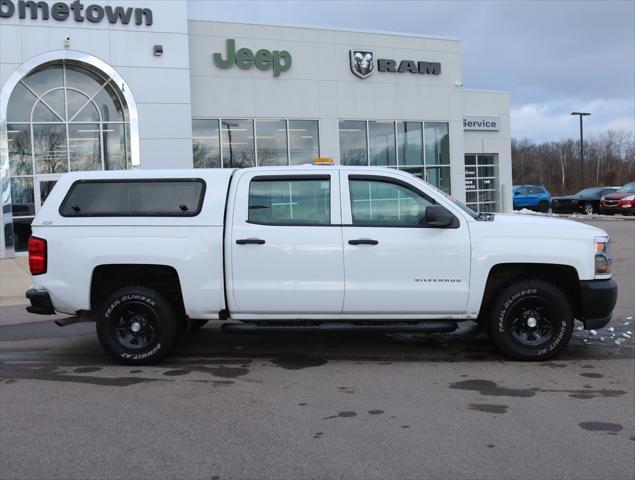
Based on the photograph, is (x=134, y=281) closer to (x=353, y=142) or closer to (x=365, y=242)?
(x=365, y=242)

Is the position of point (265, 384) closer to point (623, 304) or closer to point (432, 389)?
point (432, 389)

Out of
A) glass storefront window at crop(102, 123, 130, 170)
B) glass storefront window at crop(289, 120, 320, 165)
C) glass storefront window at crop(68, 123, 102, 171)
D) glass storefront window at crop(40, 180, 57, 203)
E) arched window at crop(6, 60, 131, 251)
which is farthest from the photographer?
glass storefront window at crop(289, 120, 320, 165)

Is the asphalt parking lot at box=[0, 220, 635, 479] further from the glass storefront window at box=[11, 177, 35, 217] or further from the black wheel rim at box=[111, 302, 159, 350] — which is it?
the glass storefront window at box=[11, 177, 35, 217]

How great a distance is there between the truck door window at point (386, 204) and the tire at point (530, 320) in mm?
1175

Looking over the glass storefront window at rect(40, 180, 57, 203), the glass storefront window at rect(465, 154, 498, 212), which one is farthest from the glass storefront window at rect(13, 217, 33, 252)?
the glass storefront window at rect(465, 154, 498, 212)

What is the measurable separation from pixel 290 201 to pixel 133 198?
1.58 meters

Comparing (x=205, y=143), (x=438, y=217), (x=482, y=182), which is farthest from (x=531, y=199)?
(x=438, y=217)

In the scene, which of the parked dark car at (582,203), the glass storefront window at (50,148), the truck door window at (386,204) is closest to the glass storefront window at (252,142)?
the glass storefront window at (50,148)

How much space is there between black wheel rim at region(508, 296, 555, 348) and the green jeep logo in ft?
55.2

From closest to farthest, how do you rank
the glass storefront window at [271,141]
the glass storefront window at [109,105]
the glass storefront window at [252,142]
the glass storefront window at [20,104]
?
the glass storefront window at [20,104], the glass storefront window at [109,105], the glass storefront window at [252,142], the glass storefront window at [271,141]

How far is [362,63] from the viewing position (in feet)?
75.3

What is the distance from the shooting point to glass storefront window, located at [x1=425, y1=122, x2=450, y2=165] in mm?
24719

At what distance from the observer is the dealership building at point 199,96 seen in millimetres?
18797

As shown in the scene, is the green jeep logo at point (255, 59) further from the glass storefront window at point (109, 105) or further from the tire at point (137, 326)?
the tire at point (137, 326)
